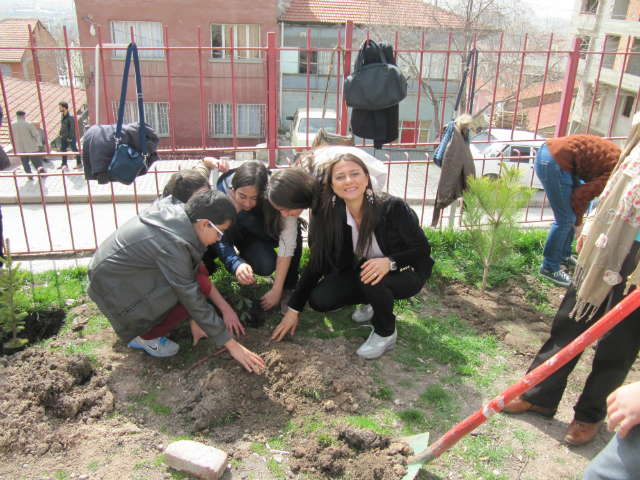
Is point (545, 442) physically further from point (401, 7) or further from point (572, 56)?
point (401, 7)

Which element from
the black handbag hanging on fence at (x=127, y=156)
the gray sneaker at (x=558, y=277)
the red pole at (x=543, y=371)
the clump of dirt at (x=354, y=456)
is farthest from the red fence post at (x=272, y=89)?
the red pole at (x=543, y=371)

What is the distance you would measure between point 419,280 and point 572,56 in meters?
3.24

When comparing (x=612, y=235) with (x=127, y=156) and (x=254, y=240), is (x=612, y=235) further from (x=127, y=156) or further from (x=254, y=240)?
(x=127, y=156)

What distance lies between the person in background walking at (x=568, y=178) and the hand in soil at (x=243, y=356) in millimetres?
2675

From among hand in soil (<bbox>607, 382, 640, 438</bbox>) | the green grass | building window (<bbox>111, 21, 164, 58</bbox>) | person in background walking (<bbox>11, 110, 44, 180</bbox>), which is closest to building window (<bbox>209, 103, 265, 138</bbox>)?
building window (<bbox>111, 21, 164, 58</bbox>)

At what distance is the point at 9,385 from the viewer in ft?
8.11

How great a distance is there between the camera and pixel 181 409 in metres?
2.54

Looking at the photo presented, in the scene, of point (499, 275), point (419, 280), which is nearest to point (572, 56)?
point (499, 275)

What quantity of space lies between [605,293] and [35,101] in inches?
704

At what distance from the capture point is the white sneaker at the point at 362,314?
11.3ft

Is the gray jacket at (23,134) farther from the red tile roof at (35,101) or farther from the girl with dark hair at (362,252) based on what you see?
the girl with dark hair at (362,252)

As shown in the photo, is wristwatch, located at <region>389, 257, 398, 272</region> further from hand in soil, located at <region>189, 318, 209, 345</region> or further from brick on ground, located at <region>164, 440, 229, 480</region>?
brick on ground, located at <region>164, 440, 229, 480</region>

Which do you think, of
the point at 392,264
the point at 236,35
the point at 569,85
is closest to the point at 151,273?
the point at 392,264

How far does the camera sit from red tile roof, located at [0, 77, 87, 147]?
1316 cm
